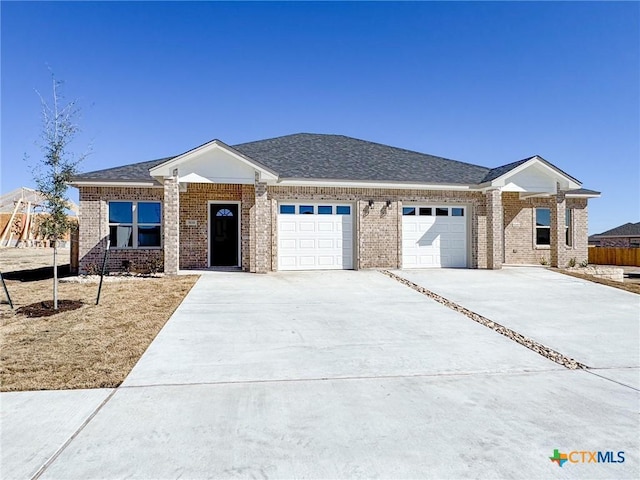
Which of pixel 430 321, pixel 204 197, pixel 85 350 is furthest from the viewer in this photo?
pixel 204 197

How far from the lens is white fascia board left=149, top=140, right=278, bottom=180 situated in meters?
13.0

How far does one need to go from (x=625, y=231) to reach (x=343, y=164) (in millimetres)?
42009

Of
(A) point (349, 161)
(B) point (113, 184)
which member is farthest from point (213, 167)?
(A) point (349, 161)

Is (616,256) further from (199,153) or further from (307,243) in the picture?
(199,153)

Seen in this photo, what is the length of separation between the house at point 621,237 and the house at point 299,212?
109 feet

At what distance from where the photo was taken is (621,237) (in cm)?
4288

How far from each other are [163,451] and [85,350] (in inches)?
139

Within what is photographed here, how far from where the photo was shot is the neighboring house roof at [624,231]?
41.9 m

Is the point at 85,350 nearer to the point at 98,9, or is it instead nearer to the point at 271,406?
the point at 271,406

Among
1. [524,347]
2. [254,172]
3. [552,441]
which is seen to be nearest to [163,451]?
[552,441]

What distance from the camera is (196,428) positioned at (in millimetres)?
3791

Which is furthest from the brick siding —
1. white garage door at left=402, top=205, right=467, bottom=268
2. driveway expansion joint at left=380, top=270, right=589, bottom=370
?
driveway expansion joint at left=380, top=270, right=589, bottom=370

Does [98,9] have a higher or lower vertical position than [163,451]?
higher

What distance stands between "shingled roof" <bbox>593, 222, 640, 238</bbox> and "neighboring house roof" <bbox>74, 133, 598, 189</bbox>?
31.4 m
